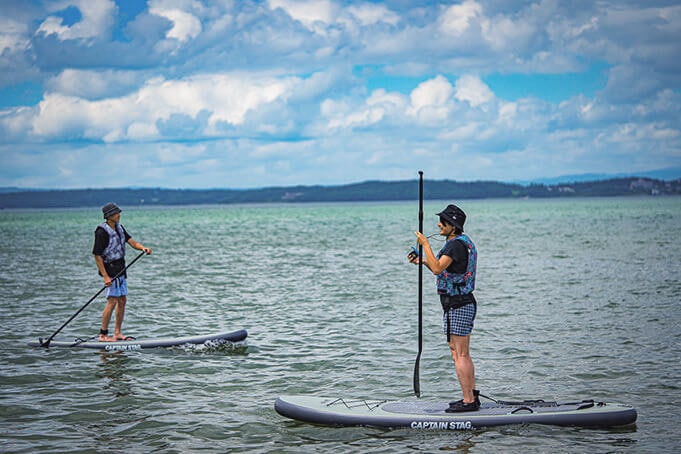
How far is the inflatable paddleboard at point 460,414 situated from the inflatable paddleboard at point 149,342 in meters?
4.67

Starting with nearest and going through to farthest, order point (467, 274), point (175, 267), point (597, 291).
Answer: point (467, 274)
point (597, 291)
point (175, 267)

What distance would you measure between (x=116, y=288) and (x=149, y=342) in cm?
140

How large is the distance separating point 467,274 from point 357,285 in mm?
16594

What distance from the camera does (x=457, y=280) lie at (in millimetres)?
8422

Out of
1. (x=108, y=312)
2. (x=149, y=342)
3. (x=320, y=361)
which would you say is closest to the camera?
(x=320, y=361)

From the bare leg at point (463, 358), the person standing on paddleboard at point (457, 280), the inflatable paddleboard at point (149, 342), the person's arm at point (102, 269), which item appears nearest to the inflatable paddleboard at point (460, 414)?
the bare leg at point (463, 358)

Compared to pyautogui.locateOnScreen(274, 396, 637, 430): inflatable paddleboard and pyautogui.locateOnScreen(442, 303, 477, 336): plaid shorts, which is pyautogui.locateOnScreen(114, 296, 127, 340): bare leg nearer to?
pyautogui.locateOnScreen(274, 396, 637, 430): inflatable paddleboard

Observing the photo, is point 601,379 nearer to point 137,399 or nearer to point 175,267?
point 137,399

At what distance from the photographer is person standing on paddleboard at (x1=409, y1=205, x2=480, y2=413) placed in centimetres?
831

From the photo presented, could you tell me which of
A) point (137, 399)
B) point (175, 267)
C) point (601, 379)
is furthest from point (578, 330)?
point (175, 267)

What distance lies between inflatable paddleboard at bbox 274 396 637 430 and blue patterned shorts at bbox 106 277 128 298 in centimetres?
495

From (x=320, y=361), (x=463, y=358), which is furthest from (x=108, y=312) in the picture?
(x=463, y=358)

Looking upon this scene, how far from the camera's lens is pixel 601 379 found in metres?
11.4

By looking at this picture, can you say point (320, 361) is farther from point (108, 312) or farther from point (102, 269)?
point (102, 269)
